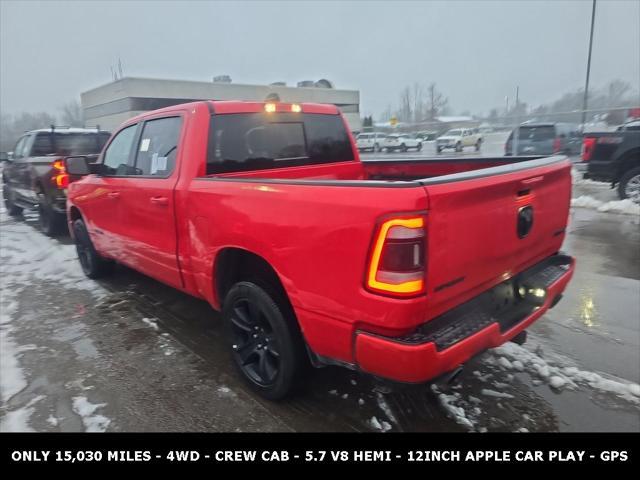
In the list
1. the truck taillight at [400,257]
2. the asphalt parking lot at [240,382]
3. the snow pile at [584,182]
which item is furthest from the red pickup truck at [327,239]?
the snow pile at [584,182]

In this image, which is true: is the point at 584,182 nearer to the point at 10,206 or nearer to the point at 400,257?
the point at 400,257

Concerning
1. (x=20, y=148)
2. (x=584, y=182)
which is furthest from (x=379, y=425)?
(x=584, y=182)

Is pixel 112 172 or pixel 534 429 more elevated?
pixel 112 172

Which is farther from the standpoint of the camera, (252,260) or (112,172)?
(112,172)

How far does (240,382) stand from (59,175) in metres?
6.36

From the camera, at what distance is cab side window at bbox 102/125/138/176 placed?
431cm

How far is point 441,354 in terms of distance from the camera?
209cm

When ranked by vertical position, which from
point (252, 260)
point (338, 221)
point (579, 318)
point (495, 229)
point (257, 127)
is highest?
point (257, 127)

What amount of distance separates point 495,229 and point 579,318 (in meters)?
2.34

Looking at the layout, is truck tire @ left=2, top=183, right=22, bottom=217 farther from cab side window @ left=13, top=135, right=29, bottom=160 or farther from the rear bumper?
the rear bumper

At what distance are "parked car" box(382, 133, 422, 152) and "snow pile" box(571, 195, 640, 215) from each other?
23694 millimetres

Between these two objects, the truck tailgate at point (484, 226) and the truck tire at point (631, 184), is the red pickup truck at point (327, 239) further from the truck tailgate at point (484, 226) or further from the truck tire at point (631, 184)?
the truck tire at point (631, 184)

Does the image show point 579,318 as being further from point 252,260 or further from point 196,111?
point 196,111
